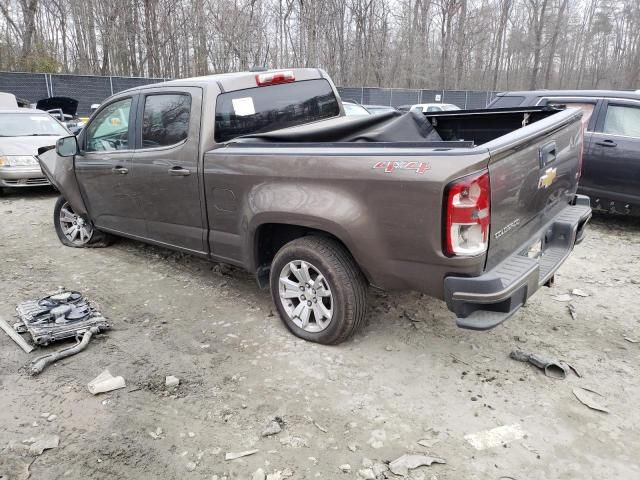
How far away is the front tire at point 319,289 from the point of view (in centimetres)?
328

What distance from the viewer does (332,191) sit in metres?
3.08

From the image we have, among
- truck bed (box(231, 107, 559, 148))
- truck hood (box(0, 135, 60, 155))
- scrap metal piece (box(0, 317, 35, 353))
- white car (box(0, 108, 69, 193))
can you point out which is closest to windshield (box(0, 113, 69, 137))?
white car (box(0, 108, 69, 193))

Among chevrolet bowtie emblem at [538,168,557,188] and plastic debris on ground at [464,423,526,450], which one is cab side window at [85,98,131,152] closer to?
chevrolet bowtie emblem at [538,168,557,188]

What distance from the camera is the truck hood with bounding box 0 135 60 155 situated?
855 centimetres

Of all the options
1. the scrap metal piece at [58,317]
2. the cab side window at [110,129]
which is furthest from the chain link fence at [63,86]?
the scrap metal piece at [58,317]

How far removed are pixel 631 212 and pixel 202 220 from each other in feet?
17.7

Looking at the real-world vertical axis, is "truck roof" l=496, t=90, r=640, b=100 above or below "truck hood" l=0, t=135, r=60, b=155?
above

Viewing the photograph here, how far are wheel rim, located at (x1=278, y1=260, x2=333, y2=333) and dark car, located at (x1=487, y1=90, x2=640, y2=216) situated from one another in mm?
4681

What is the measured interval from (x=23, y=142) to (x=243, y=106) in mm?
6687

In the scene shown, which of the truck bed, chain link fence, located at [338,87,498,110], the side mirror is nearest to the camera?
the truck bed

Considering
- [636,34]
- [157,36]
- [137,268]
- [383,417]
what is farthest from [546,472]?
[636,34]

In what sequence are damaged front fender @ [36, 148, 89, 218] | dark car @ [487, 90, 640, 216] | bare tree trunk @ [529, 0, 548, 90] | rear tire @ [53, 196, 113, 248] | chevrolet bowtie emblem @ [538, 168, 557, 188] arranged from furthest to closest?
bare tree trunk @ [529, 0, 548, 90] < dark car @ [487, 90, 640, 216] < rear tire @ [53, 196, 113, 248] < damaged front fender @ [36, 148, 89, 218] < chevrolet bowtie emblem @ [538, 168, 557, 188]

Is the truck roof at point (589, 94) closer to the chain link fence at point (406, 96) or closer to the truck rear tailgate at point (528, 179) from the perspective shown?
the truck rear tailgate at point (528, 179)

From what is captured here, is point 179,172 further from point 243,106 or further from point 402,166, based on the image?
point 402,166
